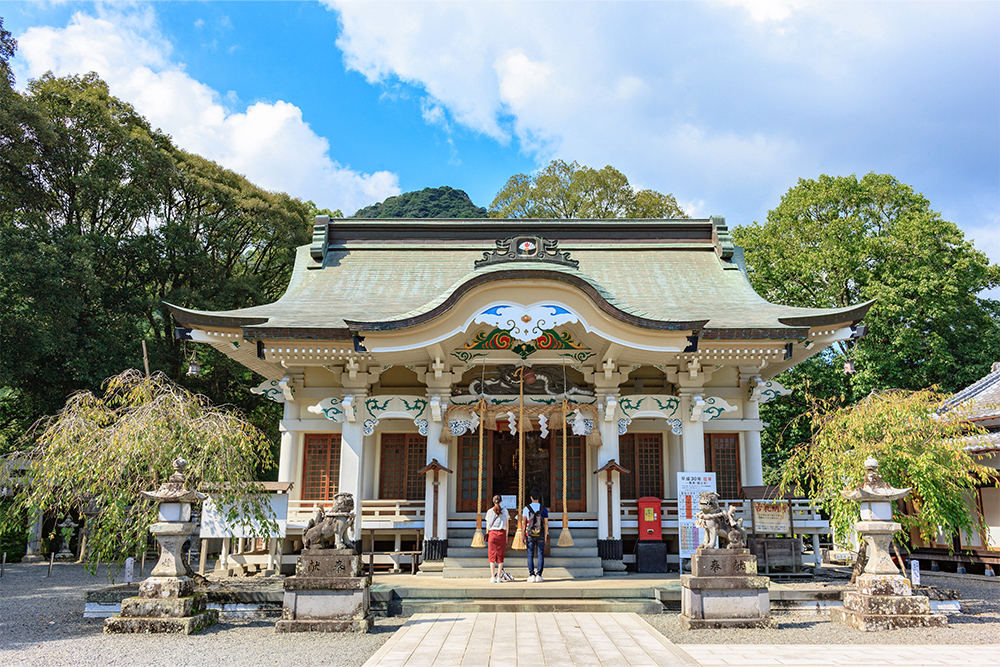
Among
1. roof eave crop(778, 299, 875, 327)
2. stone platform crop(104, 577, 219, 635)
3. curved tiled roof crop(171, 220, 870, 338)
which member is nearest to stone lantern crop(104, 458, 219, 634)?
stone platform crop(104, 577, 219, 635)

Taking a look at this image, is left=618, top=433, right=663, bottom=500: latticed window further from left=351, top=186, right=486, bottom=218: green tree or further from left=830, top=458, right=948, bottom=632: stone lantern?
left=351, top=186, right=486, bottom=218: green tree

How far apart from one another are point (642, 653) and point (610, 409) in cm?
626

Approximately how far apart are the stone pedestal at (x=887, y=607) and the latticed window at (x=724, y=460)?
528cm

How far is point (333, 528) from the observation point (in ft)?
28.2

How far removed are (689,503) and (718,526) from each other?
3.20 metres

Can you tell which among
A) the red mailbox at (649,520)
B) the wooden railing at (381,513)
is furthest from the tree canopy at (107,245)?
the red mailbox at (649,520)

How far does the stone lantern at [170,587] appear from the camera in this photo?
823 centimetres

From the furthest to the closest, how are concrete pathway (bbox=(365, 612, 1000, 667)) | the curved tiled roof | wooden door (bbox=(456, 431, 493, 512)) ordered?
wooden door (bbox=(456, 431, 493, 512))
the curved tiled roof
concrete pathway (bbox=(365, 612, 1000, 667))

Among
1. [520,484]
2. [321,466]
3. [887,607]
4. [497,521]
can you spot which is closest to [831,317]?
[887,607]

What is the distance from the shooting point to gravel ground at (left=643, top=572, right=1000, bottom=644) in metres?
7.75

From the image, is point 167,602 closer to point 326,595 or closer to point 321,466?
point 326,595

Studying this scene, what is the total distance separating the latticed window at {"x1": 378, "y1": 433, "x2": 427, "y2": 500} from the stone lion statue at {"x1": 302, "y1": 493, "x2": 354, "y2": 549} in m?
5.24

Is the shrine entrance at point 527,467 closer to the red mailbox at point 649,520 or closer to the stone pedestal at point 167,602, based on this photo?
the red mailbox at point 649,520

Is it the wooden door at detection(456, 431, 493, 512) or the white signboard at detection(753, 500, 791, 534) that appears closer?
the white signboard at detection(753, 500, 791, 534)
